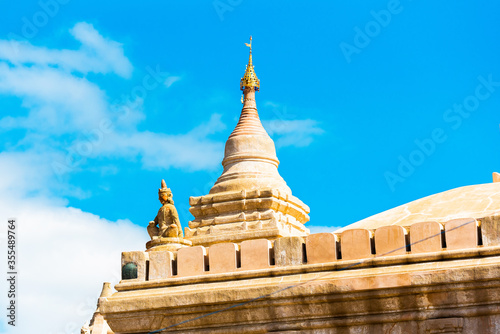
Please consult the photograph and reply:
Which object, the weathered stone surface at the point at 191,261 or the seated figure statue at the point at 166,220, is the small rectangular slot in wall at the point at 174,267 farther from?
the seated figure statue at the point at 166,220

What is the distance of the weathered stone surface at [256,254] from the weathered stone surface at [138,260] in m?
1.63

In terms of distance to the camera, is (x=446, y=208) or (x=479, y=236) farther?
(x=446, y=208)

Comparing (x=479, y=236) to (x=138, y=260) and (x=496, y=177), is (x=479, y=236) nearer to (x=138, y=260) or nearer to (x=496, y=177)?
(x=138, y=260)

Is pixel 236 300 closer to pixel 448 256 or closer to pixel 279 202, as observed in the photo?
pixel 448 256

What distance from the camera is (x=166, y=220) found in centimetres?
1688

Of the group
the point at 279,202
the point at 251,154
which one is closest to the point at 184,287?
the point at 279,202

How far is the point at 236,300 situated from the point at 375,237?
7.25 ft

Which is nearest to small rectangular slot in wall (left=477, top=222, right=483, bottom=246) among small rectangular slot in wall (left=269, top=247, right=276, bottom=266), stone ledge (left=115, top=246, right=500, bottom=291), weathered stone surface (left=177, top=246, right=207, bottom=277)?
stone ledge (left=115, top=246, right=500, bottom=291)

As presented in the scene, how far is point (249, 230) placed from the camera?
1109 inches

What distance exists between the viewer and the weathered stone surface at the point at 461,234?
41.1ft

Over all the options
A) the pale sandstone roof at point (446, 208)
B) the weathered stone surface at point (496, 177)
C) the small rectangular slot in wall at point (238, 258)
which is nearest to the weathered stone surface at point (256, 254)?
the small rectangular slot in wall at point (238, 258)

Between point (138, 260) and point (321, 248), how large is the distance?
9.85ft

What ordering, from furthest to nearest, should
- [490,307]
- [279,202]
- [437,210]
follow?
[279,202] < [437,210] < [490,307]

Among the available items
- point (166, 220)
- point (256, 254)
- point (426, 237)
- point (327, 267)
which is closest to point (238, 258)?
point (256, 254)
